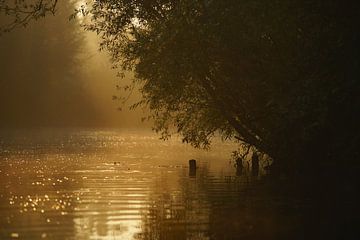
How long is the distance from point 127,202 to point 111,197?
112 centimetres

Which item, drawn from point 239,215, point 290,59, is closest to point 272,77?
point 290,59

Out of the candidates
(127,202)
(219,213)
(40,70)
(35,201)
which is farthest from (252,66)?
(40,70)

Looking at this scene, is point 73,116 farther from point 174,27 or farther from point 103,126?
point 174,27

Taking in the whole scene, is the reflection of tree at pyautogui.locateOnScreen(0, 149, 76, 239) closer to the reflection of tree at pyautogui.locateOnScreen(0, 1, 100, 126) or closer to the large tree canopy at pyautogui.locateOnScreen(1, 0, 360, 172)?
the large tree canopy at pyautogui.locateOnScreen(1, 0, 360, 172)

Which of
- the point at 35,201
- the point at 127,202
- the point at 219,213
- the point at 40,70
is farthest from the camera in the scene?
the point at 40,70

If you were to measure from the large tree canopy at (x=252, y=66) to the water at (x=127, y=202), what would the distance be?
120 inches

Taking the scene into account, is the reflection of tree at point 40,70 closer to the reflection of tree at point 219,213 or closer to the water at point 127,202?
the water at point 127,202

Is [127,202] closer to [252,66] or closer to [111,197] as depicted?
[111,197]

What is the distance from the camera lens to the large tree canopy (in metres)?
22.4

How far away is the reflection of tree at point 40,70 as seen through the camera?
300 ft

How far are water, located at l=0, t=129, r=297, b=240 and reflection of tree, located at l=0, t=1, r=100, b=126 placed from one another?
4797 centimetres

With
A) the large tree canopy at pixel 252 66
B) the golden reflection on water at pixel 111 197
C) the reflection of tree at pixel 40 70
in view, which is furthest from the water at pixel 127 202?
the reflection of tree at pixel 40 70

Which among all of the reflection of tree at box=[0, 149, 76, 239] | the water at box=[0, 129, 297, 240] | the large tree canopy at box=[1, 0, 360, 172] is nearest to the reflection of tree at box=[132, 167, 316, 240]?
the water at box=[0, 129, 297, 240]

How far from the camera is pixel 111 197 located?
86.5 feet
